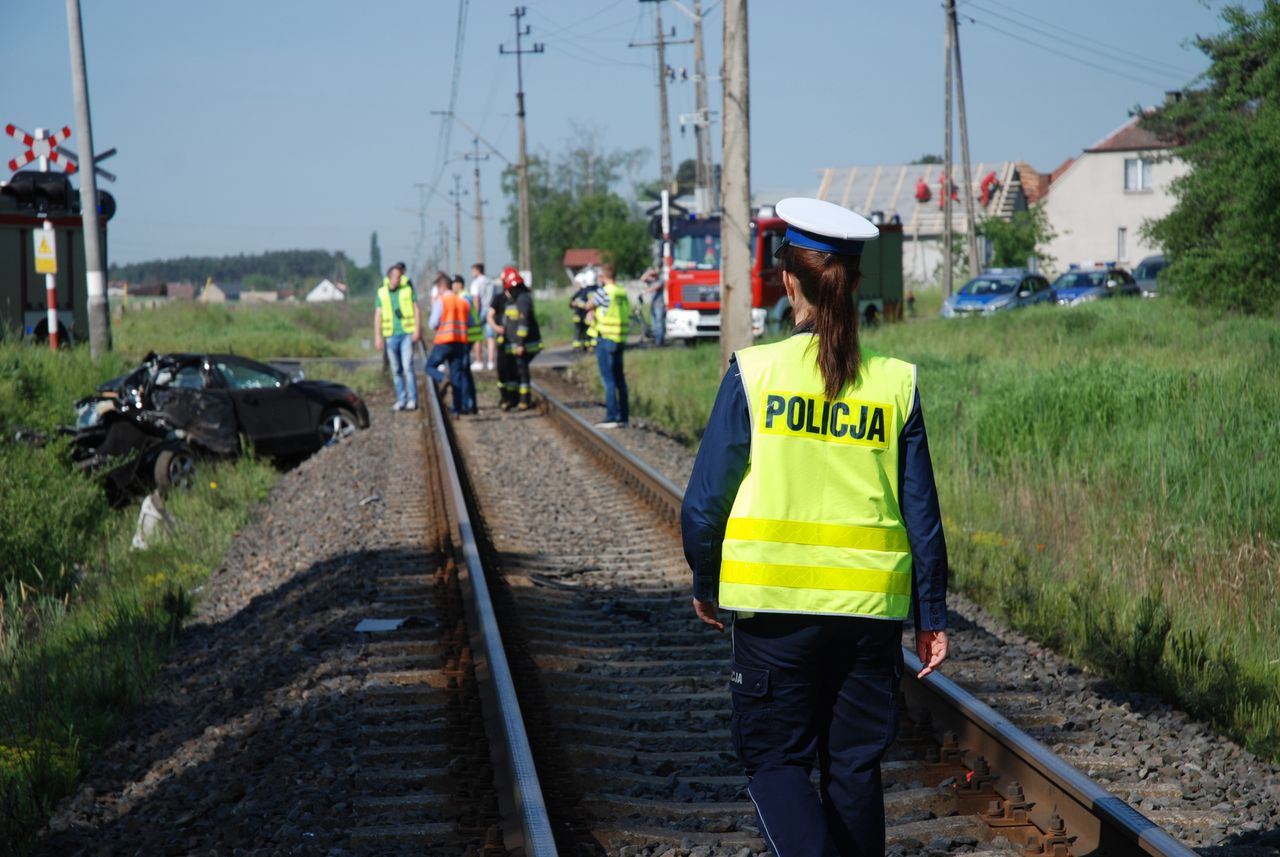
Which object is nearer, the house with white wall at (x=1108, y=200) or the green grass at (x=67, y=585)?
the green grass at (x=67, y=585)

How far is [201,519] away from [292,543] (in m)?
2.27

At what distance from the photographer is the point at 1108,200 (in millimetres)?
67250

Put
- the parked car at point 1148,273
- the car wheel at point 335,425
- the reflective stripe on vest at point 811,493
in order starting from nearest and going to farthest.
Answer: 1. the reflective stripe on vest at point 811,493
2. the car wheel at point 335,425
3. the parked car at point 1148,273

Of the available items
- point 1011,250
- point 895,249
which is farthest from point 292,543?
point 1011,250

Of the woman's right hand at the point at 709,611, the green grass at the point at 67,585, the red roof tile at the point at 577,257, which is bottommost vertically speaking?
the green grass at the point at 67,585

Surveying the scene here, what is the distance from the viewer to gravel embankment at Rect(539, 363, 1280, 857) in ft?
14.4

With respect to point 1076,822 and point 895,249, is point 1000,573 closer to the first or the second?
point 1076,822

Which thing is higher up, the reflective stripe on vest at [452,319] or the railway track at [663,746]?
the reflective stripe on vest at [452,319]

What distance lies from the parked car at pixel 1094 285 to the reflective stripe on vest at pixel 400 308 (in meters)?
25.2

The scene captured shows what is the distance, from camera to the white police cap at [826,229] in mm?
3219

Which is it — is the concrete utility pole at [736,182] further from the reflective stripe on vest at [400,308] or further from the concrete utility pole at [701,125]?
the concrete utility pole at [701,125]

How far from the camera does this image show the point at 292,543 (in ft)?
35.6

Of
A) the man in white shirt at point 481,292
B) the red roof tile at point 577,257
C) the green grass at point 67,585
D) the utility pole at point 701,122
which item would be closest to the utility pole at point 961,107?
the utility pole at point 701,122

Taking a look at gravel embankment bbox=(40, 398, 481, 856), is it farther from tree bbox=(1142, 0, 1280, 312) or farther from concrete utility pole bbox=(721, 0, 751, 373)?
tree bbox=(1142, 0, 1280, 312)
